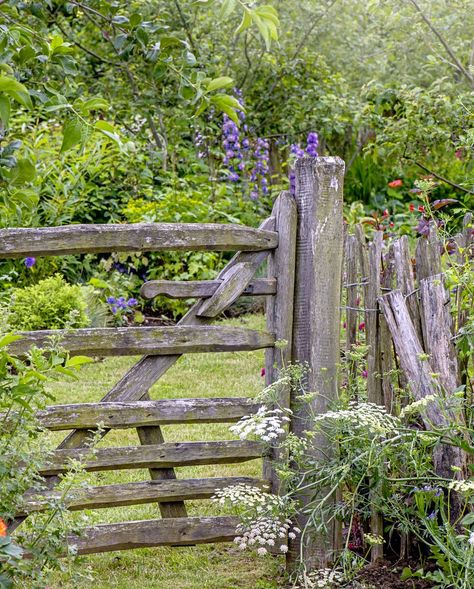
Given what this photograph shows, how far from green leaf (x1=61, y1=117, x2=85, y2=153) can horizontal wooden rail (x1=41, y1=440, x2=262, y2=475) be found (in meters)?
1.66

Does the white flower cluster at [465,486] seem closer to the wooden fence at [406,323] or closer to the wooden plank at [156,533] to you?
the wooden fence at [406,323]

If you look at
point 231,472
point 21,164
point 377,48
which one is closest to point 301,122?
point 377,48

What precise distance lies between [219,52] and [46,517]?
27.6ft

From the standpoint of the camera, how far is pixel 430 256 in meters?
3.61

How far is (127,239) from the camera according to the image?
3441mm

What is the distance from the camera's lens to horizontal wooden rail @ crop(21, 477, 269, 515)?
11.6ft

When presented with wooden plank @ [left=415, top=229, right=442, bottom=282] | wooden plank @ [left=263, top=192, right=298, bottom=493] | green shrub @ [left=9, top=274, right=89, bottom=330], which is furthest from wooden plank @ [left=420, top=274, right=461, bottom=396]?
green shrub @ [left=9, top=274, right=89, bottom=330]

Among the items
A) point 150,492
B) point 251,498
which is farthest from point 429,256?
point 150,492

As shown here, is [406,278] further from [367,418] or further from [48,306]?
[48,306]

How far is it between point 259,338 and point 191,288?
1.14 feet

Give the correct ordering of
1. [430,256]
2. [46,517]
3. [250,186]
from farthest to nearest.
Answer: [250,186] → [430,256] → [46,517]

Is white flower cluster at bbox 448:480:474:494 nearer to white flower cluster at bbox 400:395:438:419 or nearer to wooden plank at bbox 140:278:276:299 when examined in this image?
white flower cluster at bbox 400:395:438:419

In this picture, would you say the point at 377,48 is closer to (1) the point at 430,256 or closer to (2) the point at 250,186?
(2) the point at 250,186

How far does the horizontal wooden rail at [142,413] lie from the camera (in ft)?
11.3
